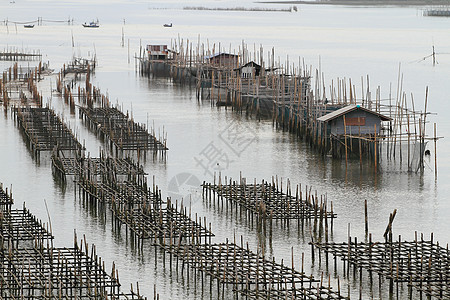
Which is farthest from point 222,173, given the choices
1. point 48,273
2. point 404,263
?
point 404,263

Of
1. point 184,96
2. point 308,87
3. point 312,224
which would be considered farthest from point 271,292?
point 184,96

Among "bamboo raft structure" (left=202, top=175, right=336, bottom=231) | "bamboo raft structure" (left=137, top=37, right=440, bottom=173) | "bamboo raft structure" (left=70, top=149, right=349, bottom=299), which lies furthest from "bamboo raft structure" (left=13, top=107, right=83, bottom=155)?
"bamboo raft structure" (left=137, top=37, right=440, bottom=173)

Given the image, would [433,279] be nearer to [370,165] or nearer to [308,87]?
[370,165]

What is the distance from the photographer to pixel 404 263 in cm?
2202

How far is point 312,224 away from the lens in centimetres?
2752

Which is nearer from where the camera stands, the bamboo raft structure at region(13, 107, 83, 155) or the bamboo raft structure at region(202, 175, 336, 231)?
the bamboo raft structure at region(202, 175, 336, 231)

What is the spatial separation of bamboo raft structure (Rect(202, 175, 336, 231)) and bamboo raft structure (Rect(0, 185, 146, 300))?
5931 millimetres

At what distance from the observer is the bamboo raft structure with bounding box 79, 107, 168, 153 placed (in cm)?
3806

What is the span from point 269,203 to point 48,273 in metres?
8.59

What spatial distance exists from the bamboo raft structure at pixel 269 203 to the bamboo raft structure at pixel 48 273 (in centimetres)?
593

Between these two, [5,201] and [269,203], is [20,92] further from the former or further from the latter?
[269,203]

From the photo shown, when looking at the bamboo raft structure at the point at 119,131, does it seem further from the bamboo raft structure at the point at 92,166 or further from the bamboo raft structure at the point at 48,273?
the bamboo raft structure at the point at 48,273

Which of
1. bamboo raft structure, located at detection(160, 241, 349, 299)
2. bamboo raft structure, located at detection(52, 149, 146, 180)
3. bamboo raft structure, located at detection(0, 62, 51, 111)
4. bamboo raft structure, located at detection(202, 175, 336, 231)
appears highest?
bamboo raft structure, located at detection(0, 62, 51, 111)

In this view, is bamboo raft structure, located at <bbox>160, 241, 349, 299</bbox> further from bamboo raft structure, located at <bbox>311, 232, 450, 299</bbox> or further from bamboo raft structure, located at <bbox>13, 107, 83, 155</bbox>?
bamboo raft structure, located at <bbox>13, 107, 83, 155</bbox>
